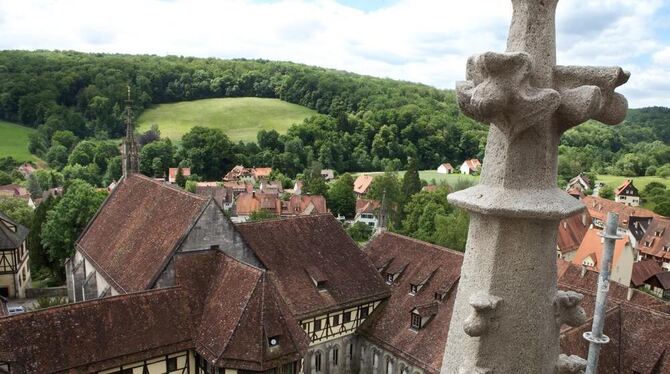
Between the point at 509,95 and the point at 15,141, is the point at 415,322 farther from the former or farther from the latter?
the point at 15,141

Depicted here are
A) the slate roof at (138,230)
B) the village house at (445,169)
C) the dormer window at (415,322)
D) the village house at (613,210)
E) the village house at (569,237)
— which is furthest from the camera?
the village house at (445,169)

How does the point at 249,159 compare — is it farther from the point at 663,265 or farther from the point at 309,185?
the point at 663,265

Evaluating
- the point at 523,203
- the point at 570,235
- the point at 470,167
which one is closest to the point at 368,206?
the point at 570,235

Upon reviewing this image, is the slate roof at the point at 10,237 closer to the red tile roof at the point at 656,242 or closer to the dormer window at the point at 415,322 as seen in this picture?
the dormer window at the point at 415,322

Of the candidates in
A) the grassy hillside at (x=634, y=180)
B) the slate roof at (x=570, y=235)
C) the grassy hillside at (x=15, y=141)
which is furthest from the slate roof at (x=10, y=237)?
the grassy hillside at (x=634, y=180)

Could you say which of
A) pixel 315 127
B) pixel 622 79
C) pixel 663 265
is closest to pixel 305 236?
pixel 622 79

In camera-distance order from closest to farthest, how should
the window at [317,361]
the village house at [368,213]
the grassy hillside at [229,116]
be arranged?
the window at [317,361] < the village house at [368,213] < the grassy hillside at [229,116]
